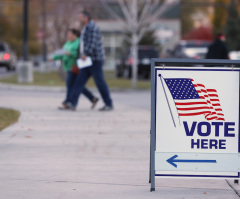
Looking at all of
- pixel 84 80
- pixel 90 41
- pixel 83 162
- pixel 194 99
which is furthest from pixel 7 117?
pixel 194 99

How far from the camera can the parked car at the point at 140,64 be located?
3694 centimetres

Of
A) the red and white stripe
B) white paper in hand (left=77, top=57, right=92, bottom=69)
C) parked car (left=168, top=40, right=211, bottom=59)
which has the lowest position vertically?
parked car (left=168, top=40, right=211, bottom=59)

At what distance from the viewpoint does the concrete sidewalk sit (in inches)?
266

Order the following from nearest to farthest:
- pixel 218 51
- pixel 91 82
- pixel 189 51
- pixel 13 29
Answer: pixel 218 51
pixel 91 82
pixel 189 51
pixel 13 29

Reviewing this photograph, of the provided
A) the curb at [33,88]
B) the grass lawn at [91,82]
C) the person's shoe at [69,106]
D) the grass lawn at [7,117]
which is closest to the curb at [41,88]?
the curb at [33,88]

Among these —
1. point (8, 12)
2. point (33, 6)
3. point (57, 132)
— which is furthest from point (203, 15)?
point (57, 132)

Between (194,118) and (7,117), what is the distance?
23.4ft

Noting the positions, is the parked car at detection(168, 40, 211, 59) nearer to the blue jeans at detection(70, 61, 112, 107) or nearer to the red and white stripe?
the blue jeans at detection(70, 61, 112, 107)

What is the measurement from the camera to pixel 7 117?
1327 centimetres

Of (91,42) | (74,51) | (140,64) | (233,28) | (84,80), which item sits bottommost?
(140,64)

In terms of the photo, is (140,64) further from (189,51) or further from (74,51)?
(74,51)

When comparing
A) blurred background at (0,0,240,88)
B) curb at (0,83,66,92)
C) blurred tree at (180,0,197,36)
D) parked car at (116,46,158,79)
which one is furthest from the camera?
blurred tree at (180,0,197,36)

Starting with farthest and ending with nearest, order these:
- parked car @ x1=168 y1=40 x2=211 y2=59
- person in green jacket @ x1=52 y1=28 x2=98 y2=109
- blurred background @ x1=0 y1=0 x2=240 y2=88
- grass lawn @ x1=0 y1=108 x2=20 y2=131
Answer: parked car @ x1=168 y1=40 x2=211 y2=59
blurred background @ x1=0 y1=0 x2=240 y2=88
person in green jacket @ x1=52 y1=28 x2=98 y2=109
grass lawn @ x1=0 y1=108 x2=20 y2=131

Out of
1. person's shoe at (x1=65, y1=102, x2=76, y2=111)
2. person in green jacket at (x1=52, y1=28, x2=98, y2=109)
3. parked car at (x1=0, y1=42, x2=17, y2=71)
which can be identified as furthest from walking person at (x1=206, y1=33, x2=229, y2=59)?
parked car at (x1=0, y1=42, x2=17, y2=71)
